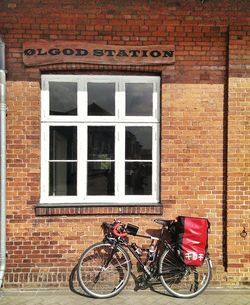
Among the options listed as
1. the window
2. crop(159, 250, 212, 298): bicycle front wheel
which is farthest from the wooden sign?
crop(159, 250, 212, 298): bicycle front wheel

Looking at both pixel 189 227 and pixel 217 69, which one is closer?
pixel 189 227

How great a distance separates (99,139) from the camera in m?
5.44

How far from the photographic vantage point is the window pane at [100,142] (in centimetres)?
544

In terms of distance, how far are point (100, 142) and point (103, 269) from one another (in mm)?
1869

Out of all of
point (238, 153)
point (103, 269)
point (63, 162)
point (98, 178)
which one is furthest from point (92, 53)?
point (103, 269)

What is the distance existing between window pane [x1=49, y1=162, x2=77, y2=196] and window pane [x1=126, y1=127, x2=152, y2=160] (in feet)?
2.90

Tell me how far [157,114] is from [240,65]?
1445 millimetres

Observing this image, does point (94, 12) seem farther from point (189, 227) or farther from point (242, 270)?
point (242, 270)

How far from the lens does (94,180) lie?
5.46 meters

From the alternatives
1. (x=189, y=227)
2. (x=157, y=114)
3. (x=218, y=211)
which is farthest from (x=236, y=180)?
(x=157, y=114)

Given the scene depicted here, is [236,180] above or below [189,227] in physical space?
above

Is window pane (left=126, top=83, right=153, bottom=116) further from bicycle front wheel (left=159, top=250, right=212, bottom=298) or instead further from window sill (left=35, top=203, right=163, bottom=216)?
bicycle front wheel (left=159, top=250, right=212, bottom=298)

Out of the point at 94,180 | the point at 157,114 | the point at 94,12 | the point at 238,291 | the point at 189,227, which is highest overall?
the point at 94,12

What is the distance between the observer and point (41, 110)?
17.6 ft
